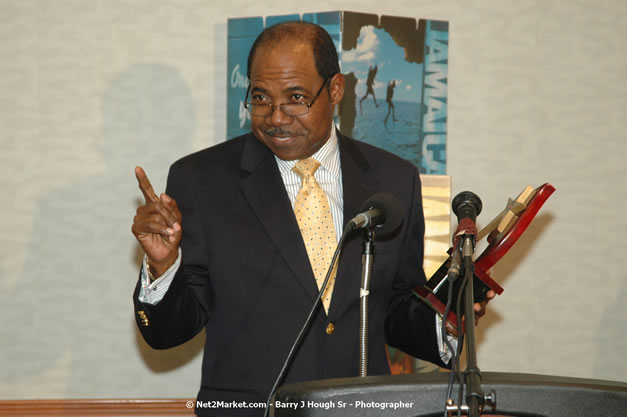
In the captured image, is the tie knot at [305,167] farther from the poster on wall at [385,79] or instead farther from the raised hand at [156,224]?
the poster on wall at [385,79]

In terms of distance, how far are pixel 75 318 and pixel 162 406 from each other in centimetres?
60

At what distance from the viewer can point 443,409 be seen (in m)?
1.15

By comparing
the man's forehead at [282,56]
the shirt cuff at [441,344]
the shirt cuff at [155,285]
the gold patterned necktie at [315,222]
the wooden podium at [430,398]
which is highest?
the man's forehead at [282,56]

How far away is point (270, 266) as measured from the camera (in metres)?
2.11

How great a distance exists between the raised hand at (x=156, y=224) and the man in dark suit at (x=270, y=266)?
160mm

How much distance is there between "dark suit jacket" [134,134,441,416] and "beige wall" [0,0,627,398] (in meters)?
1.37

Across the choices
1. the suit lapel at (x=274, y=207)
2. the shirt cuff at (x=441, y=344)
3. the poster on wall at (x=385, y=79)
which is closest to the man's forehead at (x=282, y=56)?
the suit lapel at (x=274, y=207)

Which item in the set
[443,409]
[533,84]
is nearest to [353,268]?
[443,409]

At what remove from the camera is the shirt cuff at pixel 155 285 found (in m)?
1.91

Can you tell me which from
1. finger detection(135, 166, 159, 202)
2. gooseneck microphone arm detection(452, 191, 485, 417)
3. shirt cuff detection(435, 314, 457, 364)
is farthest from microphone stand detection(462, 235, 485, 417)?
finger detection(135, 166, 159, 202)

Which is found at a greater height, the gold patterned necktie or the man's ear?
the man's ear

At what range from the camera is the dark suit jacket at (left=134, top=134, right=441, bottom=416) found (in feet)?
6.84

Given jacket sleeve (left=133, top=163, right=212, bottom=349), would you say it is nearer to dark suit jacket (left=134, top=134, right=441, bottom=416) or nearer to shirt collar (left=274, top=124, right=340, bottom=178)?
dark suit jacket (left=134, top=134, right=441, bottom=416)

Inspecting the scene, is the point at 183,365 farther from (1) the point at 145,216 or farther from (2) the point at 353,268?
(1) the point at 145,216
